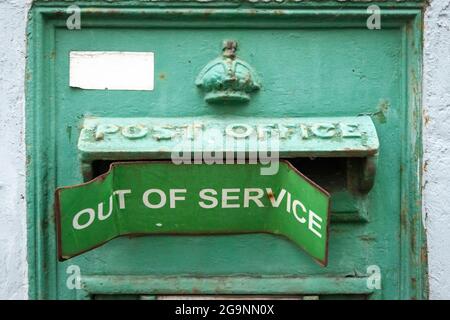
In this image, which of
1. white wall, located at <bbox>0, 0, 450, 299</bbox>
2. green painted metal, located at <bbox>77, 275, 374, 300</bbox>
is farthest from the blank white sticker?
green painted metal, located at <bbox>77, 275, 374, 300</bbox>

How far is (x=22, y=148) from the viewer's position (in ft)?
7.09

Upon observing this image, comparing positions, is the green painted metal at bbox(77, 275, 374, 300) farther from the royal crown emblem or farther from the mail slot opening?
the royal crown emblem

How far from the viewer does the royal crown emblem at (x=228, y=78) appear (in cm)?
212

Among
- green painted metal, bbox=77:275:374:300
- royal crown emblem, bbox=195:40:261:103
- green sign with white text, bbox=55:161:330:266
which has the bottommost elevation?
green painted metal, bbox=77:275:374:300

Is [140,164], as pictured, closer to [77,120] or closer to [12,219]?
[77,120]

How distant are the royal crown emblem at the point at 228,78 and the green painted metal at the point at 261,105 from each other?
0.03 meters

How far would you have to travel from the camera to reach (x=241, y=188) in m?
2.05

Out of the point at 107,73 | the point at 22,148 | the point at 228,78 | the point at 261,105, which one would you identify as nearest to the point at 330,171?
the point at 261,105

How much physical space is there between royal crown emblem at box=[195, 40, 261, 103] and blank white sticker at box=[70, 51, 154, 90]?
18cm

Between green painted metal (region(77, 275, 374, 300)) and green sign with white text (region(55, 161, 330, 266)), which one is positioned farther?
green painted metal (region(77, 275, 374, 300))

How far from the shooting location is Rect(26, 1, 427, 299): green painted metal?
2.16 metres

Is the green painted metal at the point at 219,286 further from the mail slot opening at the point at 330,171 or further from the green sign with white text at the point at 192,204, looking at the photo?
the mail slot opening at the point at 330,171
